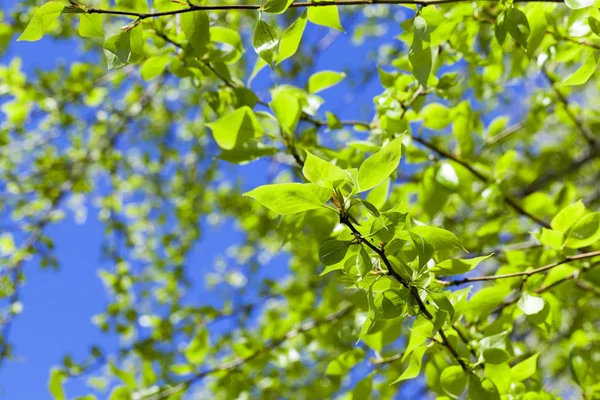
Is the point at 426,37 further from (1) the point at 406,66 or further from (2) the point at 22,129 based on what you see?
(2) the point at 22,129

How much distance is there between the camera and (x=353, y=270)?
717 mm

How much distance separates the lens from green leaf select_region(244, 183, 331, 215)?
0.60 m

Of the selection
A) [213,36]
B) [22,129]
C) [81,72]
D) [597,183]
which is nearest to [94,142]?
[22,129]

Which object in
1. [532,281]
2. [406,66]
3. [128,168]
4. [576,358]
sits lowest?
[576,358]

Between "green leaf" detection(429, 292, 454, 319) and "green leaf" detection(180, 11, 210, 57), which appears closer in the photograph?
"green leaf" detection(429, 292, 454, 319)

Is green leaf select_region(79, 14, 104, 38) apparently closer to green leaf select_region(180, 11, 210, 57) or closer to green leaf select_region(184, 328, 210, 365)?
green leaf select_region(180, 11, 210, 57)

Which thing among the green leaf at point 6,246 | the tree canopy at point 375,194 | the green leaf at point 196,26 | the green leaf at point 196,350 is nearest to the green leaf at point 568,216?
the tree canopy at point 375,194

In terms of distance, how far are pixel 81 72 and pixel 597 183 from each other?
2924mm

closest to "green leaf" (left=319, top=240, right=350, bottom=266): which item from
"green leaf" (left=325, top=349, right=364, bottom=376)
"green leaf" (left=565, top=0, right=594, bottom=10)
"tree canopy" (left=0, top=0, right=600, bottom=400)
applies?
"tree canopy" (left=0, top=0, right=600, bottom=400)

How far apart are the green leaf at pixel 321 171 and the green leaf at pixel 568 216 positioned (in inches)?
20.2

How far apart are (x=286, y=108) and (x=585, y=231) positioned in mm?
561

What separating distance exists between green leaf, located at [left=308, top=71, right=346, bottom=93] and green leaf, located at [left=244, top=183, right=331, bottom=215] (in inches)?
20.9

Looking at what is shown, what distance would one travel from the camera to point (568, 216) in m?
0.93

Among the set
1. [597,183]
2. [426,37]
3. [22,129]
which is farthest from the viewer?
[597,183]
